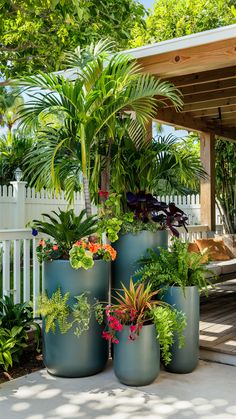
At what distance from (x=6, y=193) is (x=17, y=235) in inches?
229

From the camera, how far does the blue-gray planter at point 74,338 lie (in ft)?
10.4

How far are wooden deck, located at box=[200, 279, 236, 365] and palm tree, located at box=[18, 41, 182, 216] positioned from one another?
1466mm

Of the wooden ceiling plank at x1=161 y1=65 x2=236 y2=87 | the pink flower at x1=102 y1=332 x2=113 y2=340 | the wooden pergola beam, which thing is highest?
the wooden ceiling plank at x1=161 y1=65 x2=236 y2=87

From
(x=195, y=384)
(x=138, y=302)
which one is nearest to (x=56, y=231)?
(x=138, y=302)

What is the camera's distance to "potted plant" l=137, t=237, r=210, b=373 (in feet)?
10.7

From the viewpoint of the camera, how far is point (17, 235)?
3766 millimetres

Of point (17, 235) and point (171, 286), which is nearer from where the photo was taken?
point (171, 286)

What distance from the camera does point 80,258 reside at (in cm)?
312

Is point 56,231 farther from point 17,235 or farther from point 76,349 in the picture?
point 76,349

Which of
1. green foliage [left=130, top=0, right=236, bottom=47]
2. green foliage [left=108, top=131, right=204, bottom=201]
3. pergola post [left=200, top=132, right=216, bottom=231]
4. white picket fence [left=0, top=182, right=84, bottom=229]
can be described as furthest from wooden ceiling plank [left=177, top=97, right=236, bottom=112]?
green foliage [left=130, top=0, right=236, bottom=47]

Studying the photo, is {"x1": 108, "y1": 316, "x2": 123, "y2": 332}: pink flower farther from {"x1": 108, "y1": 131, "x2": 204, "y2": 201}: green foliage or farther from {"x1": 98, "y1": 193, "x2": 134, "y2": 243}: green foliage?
{"x1": 108, "y1": 131, "x2": 204, "y2": 201}: green foliage

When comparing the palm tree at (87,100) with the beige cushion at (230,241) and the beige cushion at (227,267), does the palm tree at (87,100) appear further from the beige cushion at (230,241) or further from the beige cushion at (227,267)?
the beige cushion at (230,241)

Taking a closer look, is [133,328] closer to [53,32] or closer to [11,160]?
[53,32]

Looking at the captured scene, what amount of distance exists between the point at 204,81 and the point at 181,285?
2483 millimetres
